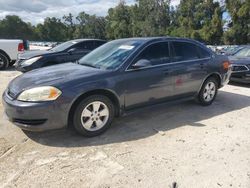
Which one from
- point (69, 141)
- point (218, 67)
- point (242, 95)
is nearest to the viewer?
point (69, 141)

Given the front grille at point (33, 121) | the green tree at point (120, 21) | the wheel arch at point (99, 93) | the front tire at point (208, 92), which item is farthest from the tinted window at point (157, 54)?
the green tree at point (120, 21)

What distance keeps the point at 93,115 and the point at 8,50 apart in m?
8.85

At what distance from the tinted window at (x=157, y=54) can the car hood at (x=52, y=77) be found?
883 mm

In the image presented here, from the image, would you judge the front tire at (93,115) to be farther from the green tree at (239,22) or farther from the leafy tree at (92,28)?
the leafy tree at (92,28)

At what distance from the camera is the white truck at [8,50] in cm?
1173

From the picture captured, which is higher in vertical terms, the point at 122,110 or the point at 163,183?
the point at 122,110

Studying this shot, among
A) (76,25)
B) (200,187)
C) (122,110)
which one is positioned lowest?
(200,187)

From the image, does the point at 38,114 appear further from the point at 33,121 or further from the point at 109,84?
the point at 109,84

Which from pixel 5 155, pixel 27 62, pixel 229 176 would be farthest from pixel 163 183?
pixel 27 62

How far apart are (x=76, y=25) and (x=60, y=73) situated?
104 metres

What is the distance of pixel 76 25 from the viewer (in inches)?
4102

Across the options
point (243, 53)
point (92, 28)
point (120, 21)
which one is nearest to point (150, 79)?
point (243, 53)

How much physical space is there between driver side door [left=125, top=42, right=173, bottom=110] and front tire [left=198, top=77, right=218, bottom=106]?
1037 millimetres

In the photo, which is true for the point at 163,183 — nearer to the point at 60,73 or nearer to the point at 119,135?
the point at 119,135
